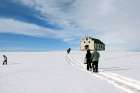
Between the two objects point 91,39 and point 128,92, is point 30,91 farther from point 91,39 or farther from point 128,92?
point 91,39

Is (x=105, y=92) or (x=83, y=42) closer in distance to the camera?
(x=105, y=92)

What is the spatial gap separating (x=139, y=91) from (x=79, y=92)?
255cm

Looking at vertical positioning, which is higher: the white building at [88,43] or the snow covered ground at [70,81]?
the white building at [88,43]

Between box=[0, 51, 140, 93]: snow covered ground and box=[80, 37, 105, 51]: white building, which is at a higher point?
box=[80, 37, 105, 51]: white building

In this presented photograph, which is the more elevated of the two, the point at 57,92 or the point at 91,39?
the point at 91,39

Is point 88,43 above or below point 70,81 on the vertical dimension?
above

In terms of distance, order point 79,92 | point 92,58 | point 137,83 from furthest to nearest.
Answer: point 92,58 → point 137,83 → point 79,92

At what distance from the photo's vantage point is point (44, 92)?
9141mm

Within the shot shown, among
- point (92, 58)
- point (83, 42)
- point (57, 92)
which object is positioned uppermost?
point (83, 42)

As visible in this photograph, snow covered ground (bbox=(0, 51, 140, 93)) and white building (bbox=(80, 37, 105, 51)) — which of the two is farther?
white building (bbox=(80, 37, 105, 51))

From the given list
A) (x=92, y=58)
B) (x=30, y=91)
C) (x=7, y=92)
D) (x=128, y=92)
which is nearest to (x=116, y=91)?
(x=128, y=92)

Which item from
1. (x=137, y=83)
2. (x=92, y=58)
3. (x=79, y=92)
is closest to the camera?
(x=79, y=92)

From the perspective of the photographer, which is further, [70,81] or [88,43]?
[88,43]

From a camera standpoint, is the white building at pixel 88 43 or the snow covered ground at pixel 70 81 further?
the white building at pixel 88 43
